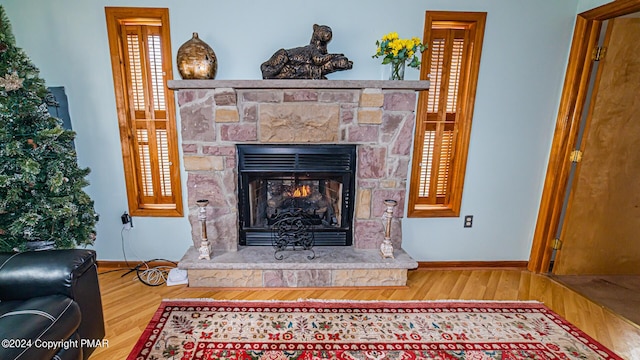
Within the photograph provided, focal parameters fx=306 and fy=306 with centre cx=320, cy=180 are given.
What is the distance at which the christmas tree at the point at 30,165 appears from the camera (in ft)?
5.91

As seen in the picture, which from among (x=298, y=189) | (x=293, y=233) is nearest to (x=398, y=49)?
(x=298, y=189)

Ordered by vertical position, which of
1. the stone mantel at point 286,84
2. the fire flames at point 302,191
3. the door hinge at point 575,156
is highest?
the stone mantel at point 286,84

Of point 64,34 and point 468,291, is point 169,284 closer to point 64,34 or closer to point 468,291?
point 64,34

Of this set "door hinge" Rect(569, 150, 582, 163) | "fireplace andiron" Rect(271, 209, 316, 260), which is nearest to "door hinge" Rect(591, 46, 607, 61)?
"door hinge" Rect(569, 150, 582, 163)

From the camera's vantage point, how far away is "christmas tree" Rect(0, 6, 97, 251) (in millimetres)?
1801

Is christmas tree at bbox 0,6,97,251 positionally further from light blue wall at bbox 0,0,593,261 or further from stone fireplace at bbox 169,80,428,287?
stone fireplace at bbox 169,80,428,287

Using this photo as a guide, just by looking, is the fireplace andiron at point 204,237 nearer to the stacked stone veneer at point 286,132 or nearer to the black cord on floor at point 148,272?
the stacked stone veneer at point 286,132

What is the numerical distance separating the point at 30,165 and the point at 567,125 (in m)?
3.82

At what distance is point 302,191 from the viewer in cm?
260

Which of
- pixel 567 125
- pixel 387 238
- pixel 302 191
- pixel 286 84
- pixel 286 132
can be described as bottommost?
pixel 387 238

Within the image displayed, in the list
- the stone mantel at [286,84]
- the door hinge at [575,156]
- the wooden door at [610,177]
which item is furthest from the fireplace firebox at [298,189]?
the wooden door at [610,177]

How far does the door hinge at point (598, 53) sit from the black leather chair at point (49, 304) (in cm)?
369

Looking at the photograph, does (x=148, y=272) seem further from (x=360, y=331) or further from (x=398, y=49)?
(x=398, y=49)

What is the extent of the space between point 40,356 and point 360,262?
1843 millimetres
